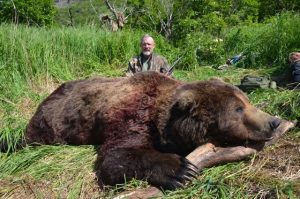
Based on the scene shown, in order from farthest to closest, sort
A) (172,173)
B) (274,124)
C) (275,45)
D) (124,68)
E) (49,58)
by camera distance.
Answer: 1. (124,68)
2. (275,45)
3. (49,58)
4. (274,124)
5. (172,173)

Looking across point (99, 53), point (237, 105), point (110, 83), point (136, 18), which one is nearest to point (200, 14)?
point (136, 18)

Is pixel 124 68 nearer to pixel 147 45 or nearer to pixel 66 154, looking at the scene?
pixel 147 45

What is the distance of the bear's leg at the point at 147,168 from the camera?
339cm

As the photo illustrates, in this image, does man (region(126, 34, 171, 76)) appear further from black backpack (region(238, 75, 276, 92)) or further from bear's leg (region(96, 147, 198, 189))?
bear's leg (region(96, 147, 198, 189))

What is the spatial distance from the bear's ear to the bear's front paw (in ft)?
1.41

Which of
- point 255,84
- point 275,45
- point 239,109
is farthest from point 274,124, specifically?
point 275,45

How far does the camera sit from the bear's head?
361 cm

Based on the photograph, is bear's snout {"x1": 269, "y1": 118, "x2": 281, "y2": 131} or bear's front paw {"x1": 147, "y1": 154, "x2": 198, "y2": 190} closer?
bear's front paw {"x1": 147, "y1": 154, "x2": 198, "y2": 190}

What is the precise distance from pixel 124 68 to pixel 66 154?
485cm

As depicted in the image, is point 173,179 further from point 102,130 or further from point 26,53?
point 26,53

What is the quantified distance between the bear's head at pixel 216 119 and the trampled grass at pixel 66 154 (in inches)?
8.6

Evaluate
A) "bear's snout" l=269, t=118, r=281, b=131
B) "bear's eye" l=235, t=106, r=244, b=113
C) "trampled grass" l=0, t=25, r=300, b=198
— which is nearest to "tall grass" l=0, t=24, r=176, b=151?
"trampled grass" l=0, t=25, r=300, b=198

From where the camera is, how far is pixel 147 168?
138 inches

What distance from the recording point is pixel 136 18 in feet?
50.1
